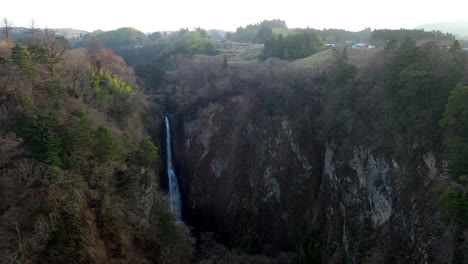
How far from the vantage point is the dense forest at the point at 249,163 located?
52.9ft

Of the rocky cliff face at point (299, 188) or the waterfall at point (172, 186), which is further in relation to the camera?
the waterfall at point (172, 186)

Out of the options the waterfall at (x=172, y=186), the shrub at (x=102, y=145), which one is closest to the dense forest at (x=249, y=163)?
the shrub at (x=102, y=145)

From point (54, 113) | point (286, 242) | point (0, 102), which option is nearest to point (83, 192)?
point (54, 113)

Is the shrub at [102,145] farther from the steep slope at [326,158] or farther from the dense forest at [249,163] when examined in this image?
the steep slope at [326,158]

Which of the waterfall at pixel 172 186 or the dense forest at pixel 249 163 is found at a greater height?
the dense forest at pixel 249 163

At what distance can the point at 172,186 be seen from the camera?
117 ft

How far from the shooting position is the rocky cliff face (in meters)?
18.8

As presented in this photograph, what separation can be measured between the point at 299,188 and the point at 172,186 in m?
15.4

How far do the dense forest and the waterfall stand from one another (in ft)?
3.24

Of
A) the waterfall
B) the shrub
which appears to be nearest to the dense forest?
the shrub

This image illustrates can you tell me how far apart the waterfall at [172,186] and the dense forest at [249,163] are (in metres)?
0.99

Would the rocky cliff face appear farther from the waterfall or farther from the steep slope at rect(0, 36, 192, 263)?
the steep slope at rect(0, 36, 192, 263)

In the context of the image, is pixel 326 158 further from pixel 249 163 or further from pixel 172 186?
pixel 172 186

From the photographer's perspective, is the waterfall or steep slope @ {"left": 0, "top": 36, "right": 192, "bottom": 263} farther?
the waterfall
